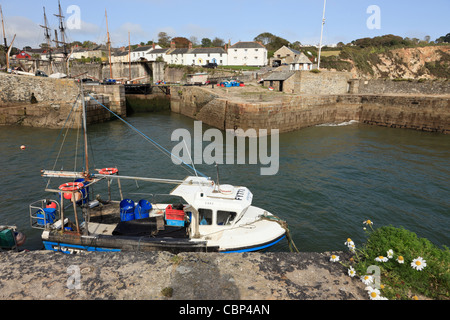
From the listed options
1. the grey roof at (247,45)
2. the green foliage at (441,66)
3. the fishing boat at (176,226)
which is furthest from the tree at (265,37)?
the fishing boat at (176,226)

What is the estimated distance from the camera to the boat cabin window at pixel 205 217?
367 inches

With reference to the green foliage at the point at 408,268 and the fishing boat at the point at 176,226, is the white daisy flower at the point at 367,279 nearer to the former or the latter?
the green foliage at the point at 408,268

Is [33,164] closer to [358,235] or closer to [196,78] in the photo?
[358,235]

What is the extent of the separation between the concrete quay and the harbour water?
19.3 feet

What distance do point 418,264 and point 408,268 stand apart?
0.22 meters

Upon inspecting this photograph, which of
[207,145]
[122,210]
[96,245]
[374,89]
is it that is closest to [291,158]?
[207,145]

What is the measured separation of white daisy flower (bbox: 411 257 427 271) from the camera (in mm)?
4180

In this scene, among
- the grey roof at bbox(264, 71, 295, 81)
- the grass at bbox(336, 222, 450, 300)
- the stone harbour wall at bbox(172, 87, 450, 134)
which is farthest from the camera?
the grey roof at bbox(264, 71, 295, 81)

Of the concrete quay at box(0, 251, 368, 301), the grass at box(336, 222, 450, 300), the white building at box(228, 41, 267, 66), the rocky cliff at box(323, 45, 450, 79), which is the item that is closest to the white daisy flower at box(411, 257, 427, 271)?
the grass at box(336, 222, 450, 300)

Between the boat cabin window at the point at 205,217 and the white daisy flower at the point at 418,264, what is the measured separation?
6047mm

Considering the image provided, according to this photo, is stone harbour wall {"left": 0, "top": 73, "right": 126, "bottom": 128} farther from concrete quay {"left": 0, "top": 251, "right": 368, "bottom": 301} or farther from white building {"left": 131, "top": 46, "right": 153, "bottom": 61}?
white building {"left": 131, "top": 46, "right": 153, "bottom": 61}

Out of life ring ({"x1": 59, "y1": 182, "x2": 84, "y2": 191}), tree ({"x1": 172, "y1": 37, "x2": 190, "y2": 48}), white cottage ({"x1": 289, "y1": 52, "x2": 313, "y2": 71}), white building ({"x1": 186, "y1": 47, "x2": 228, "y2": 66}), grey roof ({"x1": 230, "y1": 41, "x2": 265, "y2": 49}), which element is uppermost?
tree ({"x1": 172, "y1": 37, "x2": 190, "y2": 48})
